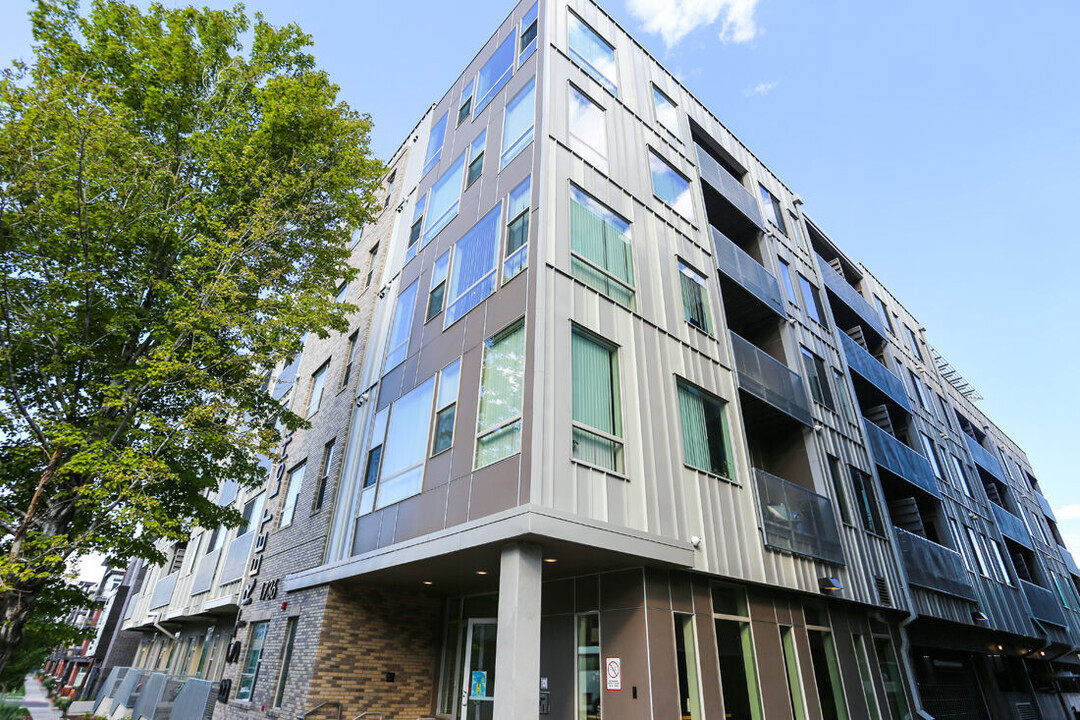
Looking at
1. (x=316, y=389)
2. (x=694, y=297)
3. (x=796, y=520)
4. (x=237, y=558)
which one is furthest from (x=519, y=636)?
(x=237, y=558)

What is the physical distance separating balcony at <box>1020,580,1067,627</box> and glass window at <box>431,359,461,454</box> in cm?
2279

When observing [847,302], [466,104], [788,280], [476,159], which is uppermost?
[466,104]

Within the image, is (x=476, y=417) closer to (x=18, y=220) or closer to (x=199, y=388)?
(x=199, y=388)

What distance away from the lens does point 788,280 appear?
1667cm

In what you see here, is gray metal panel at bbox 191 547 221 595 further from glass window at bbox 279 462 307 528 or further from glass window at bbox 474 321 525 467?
glass window at bbox 474 321 525 467

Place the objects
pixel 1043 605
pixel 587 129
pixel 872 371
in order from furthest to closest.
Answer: pixel 1043 605 → pixel 872 371 → pixel 587 129

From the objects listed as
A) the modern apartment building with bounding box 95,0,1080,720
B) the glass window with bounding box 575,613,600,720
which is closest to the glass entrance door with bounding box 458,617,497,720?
the modern apartment building with bounding box 95,0,1080,720

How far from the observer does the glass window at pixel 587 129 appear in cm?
1130

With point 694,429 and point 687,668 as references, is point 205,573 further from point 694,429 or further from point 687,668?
point 694,429

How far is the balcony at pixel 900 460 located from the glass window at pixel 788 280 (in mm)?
4168

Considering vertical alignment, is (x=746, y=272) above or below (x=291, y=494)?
above

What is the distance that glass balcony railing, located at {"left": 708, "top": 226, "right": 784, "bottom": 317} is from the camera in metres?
13.8

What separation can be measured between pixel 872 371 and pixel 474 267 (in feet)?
48.8

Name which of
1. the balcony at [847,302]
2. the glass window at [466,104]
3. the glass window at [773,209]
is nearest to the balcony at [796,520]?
the glass window at [773,209]
